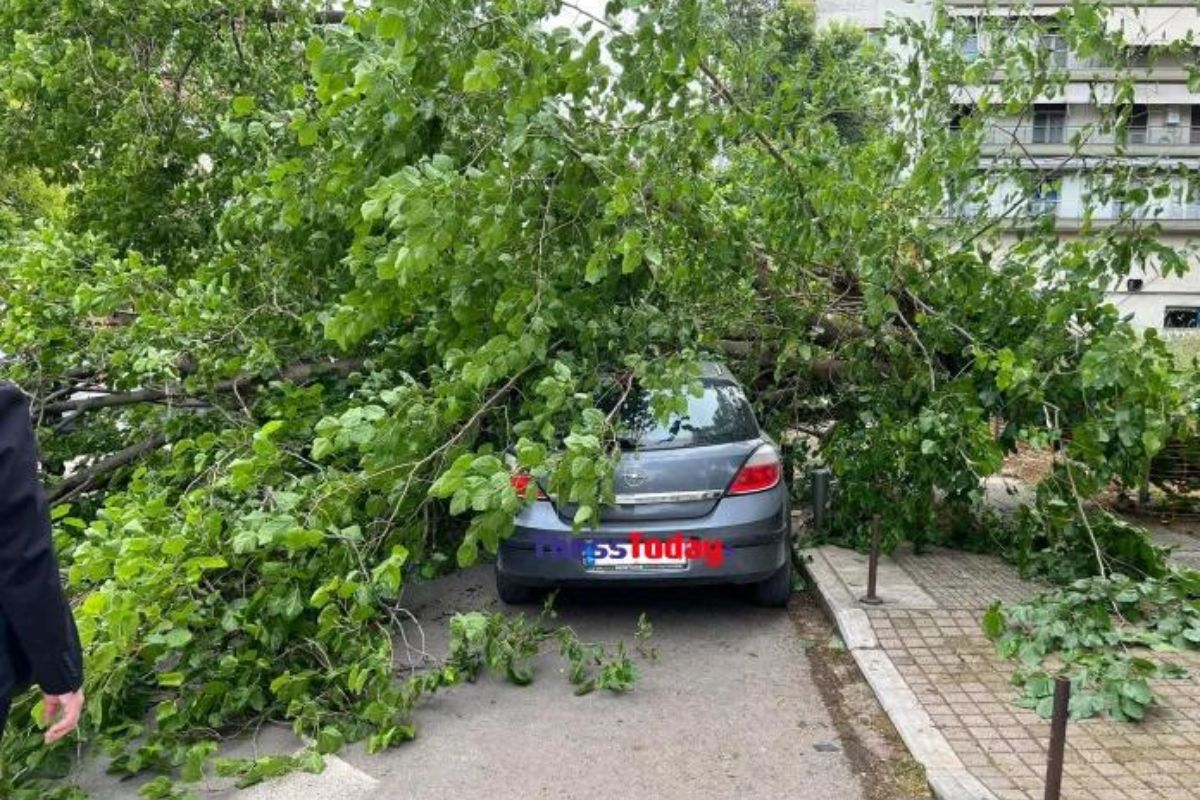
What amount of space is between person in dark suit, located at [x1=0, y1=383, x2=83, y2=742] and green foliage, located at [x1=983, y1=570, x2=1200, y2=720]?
10.5ft

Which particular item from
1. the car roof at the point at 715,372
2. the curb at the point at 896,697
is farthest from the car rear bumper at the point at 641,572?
the car roof at the point at 715,372

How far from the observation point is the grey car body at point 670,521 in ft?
17.8

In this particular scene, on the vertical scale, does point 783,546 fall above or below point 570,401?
below

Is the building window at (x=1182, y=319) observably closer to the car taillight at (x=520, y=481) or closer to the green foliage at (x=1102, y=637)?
the green foliage at (x=1102, y=637)

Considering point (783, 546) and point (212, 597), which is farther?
point (783, 546)

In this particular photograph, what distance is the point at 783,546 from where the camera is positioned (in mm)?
5832

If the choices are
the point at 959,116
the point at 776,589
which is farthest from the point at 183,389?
the point at 959,116

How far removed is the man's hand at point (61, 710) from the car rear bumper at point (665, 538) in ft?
9.69

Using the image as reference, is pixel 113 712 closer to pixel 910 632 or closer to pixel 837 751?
pixel 837 751

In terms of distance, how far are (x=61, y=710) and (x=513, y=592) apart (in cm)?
352

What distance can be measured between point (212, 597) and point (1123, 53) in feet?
19.2

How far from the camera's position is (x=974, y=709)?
4.42m

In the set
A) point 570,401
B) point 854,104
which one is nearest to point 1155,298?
point 854,104

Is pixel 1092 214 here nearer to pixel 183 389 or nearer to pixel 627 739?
pixel 627 739
